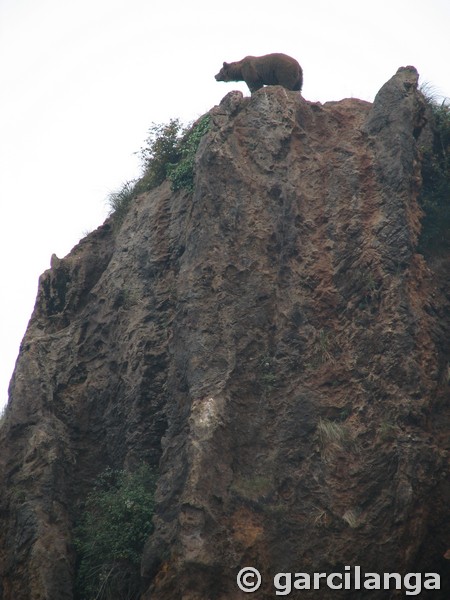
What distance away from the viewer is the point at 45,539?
42.1ft

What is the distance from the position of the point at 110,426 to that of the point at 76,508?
1.86m

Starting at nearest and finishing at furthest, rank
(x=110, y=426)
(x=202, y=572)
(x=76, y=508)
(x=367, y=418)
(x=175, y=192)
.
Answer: (x=202, y=572)
(x=367, y=418)
(x=76, y=508)
(x=110, y=426)
(x=175, y=192)

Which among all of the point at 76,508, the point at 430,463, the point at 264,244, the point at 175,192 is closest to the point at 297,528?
the point at 430,463

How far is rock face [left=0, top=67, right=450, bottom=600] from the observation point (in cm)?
1145

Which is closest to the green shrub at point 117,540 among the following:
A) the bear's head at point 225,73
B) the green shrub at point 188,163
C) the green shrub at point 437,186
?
the green shrub at point 188,163

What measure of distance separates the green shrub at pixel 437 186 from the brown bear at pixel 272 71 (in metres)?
3.61

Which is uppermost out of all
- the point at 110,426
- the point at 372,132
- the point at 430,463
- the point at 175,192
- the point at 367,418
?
the point at 175,192

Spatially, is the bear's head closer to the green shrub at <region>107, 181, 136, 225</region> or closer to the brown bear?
the brown bear

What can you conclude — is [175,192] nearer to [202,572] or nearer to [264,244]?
[264,244]
